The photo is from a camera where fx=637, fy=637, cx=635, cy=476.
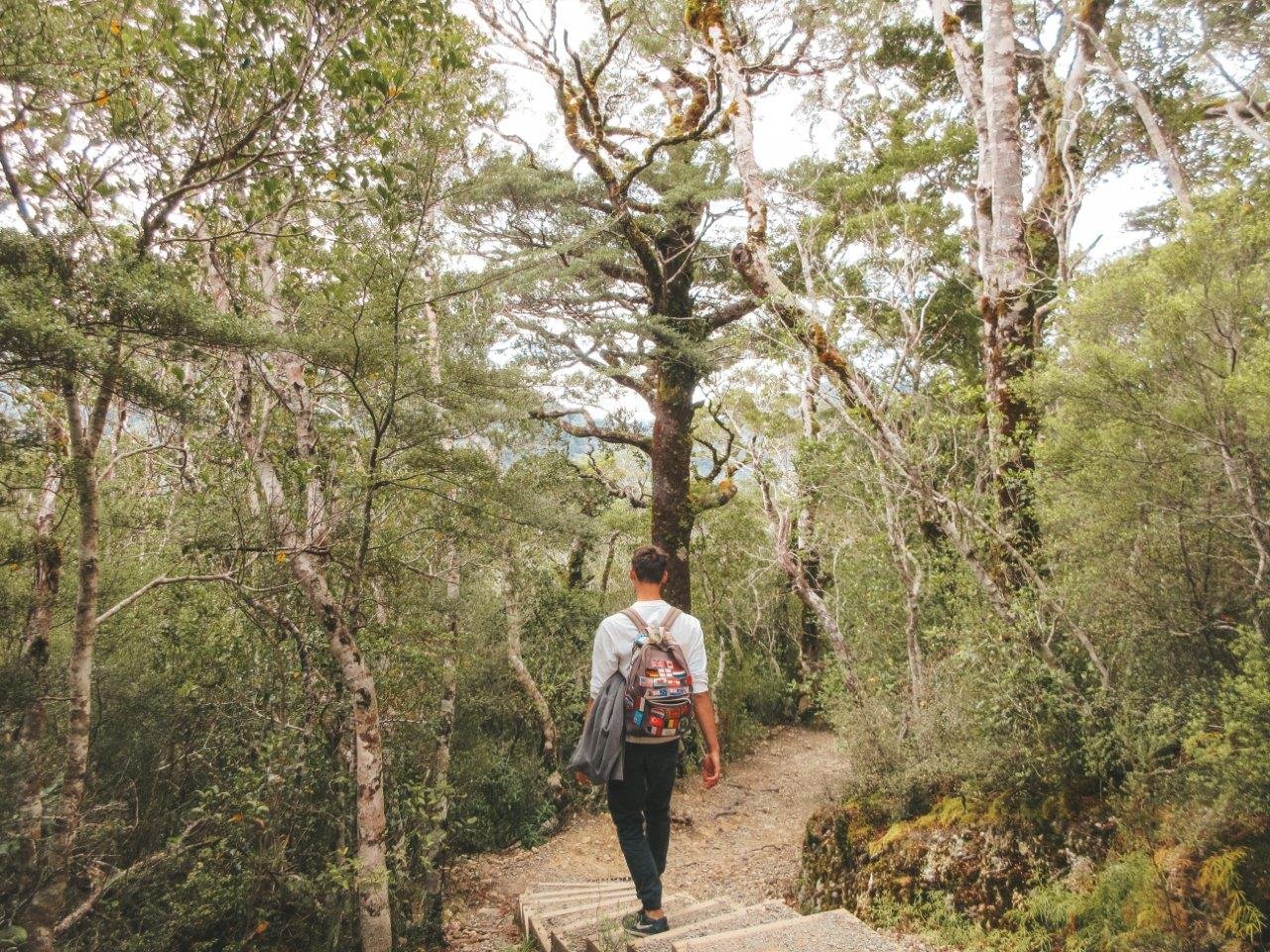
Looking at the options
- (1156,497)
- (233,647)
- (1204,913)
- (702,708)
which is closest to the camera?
(1204,913)

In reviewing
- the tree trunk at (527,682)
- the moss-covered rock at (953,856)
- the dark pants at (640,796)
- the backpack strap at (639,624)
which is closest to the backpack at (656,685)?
the backpack strap at (639,624)

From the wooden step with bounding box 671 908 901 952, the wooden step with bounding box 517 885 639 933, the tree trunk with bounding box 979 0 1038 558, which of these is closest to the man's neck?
the wooden step with bounding box 671 908 901 952

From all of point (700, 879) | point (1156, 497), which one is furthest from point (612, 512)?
point (1156, 497)

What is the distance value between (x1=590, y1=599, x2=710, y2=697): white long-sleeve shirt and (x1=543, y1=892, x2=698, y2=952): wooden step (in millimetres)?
1290

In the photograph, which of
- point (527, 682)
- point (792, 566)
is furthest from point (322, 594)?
point (792, 566)

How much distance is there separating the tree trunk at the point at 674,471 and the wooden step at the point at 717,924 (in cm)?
599

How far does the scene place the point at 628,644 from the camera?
318 cm

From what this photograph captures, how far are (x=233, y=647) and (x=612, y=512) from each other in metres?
7.13

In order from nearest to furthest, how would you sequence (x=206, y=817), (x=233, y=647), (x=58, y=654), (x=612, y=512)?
(x=206, y=817)
(x=233, y=647)
(x=58, y=654)
(x=612, y=512)

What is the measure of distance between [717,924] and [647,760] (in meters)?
1.01

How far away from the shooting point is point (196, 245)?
14.5 feet

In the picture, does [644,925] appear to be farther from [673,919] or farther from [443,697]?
[443,697]

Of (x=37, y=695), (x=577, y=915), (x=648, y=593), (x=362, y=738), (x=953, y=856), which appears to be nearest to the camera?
(x=648, y=593)

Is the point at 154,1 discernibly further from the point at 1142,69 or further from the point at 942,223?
the point at 1142,69
